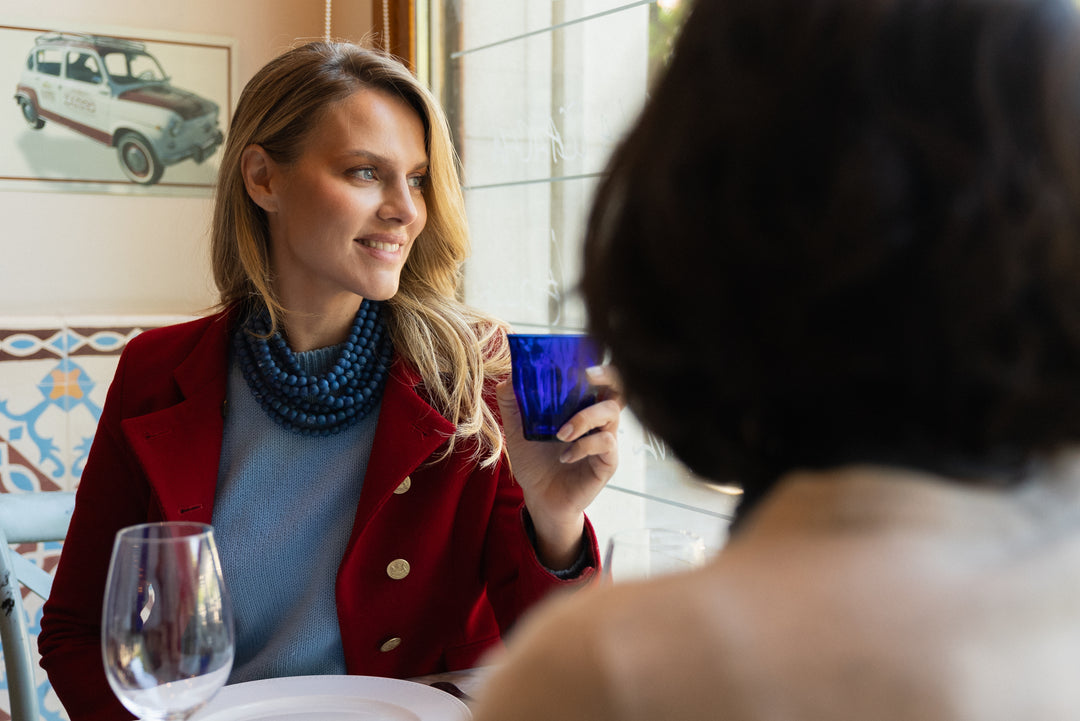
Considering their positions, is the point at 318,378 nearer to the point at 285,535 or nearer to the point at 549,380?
the point at 285,535

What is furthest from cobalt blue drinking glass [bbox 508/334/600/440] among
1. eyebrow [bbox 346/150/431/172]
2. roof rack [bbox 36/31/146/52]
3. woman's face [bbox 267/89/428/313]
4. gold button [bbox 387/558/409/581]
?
roof rack [bbox 36/31/146/52]

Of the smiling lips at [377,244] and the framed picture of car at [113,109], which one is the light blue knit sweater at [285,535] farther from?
the framed picture of car at [113,109]

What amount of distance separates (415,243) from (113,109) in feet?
A: 4.93

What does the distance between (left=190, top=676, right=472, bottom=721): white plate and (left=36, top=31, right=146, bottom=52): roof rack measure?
2.26 metres

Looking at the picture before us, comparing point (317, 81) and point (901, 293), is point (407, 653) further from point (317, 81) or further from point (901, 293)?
point (901, 293)

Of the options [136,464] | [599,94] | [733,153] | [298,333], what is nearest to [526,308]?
[599,94]

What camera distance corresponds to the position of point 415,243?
5.99ft

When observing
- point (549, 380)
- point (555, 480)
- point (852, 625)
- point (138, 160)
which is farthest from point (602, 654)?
point (138, 160)

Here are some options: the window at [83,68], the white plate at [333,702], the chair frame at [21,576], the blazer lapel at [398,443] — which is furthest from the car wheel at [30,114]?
the white plate at [333,702]

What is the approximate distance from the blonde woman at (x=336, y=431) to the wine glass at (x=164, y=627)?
51 cm

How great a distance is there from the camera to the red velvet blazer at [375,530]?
58.4 inches

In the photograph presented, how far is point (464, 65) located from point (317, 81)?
93cm

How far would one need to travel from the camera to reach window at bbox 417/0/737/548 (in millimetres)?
2049

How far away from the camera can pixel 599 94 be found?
2152 mm
